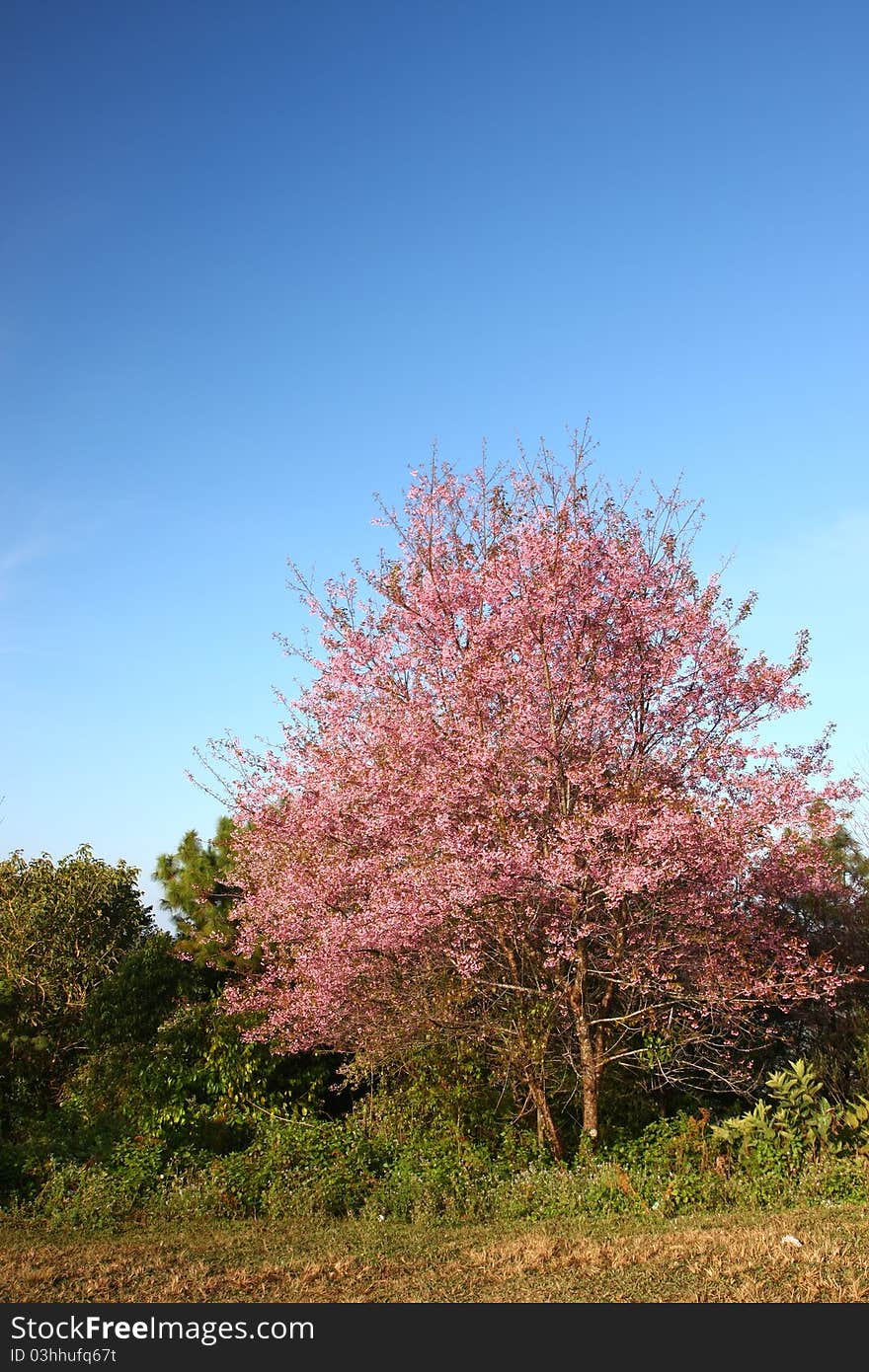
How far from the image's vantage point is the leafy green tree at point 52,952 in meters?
15.6

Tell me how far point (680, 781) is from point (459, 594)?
298cm

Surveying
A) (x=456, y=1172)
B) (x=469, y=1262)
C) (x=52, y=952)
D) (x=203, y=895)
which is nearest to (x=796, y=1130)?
(x=456, y=1172)

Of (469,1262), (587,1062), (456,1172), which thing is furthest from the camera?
(587,1062)

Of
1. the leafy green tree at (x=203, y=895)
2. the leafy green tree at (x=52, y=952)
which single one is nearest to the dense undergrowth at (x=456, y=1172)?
the leafy green tree at (x=203, y=895)

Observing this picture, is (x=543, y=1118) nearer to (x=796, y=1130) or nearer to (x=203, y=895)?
(x=796, y=1130)

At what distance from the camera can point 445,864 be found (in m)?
9.32

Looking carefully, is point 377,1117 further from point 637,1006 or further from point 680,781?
point 680,781

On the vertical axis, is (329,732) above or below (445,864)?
above

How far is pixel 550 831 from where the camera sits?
9766 mm

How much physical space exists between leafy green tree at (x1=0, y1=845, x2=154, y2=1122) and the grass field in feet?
24.0

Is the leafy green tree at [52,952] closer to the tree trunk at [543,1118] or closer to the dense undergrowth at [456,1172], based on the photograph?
the dense undergrowth at [456,1172]

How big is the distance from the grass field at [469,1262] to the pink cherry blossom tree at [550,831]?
2242 millimetres

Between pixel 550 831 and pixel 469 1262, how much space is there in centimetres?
380
